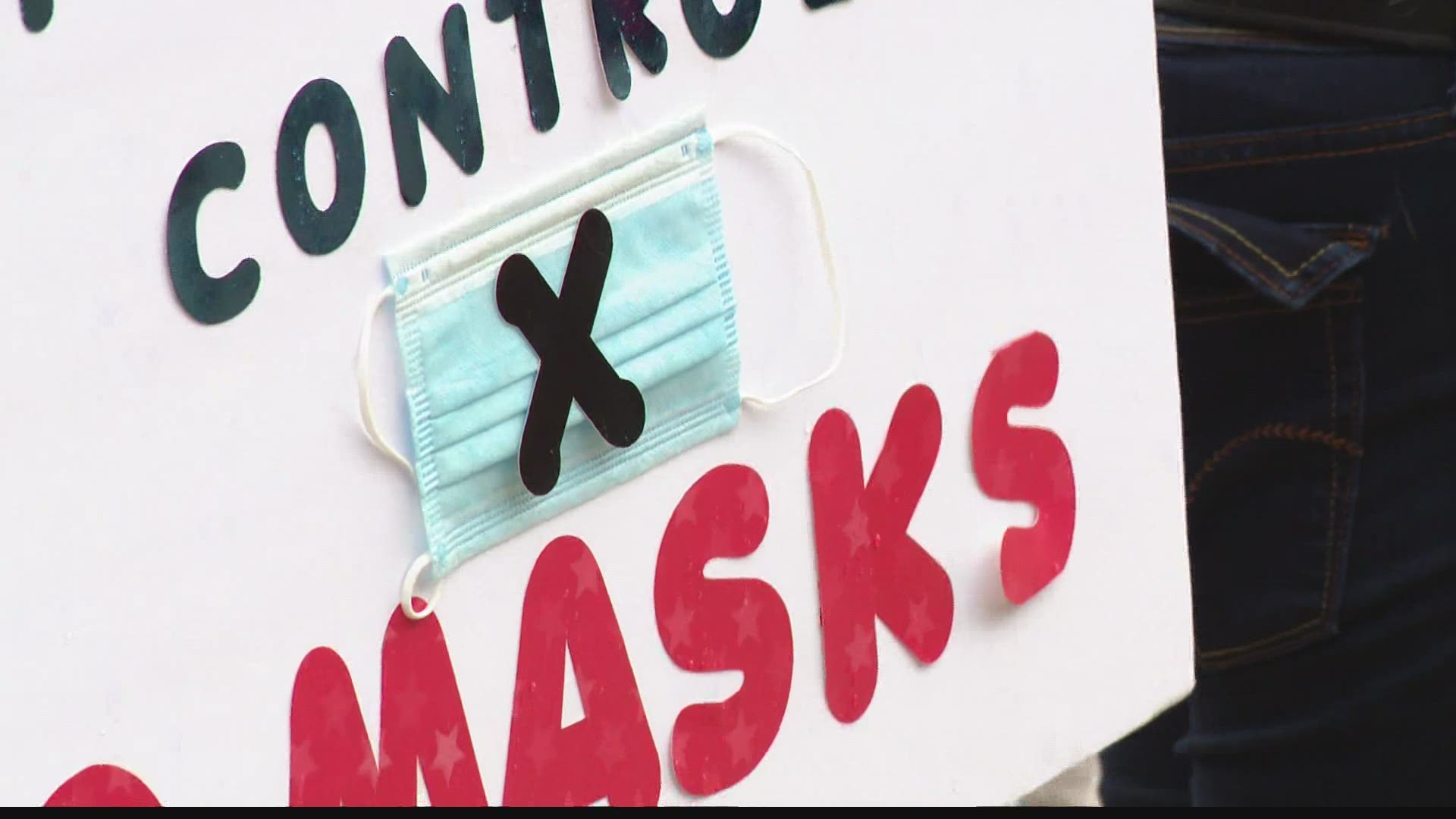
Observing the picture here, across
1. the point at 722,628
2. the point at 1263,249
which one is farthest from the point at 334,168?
the point at 1263,249

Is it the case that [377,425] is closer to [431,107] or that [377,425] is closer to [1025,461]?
[431,107]

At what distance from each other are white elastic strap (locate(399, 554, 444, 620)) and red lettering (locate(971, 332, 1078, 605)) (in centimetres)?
30

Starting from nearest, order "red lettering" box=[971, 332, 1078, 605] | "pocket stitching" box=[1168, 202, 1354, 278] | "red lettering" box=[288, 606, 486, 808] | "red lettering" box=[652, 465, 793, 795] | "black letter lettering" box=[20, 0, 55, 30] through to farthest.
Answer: "black letter lettering" box=[20, 0, 55, 30], "red lettering" box=[288, 606, 486, 808], "red lettering" box=[652, 465, 793, 795], "red lettering" box=[971, 332, 1078, 605], "pocket stitching" box=[1168, 202, 1354, 278]

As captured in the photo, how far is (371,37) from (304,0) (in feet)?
0.09

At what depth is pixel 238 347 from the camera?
2.02ft

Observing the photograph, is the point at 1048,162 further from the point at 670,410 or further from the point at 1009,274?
the point at 670,410

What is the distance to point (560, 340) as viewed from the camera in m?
0.70

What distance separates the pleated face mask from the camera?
667 mm

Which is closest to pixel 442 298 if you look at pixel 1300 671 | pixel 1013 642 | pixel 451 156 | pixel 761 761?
pixel 451 156

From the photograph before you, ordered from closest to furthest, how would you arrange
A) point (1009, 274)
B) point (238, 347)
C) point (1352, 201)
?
point (238, 347) < point (1009, 274) < point (1352, 201)

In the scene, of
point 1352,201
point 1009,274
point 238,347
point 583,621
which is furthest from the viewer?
point 1352,201

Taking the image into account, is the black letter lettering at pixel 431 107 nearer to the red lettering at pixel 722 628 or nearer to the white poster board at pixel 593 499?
the white poster board at pixel 593 499

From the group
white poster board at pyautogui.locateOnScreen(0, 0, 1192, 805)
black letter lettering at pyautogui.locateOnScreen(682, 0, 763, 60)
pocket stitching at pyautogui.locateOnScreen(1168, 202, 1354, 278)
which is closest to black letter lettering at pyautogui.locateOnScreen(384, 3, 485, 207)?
white poster board at pyautogui.locateOnScreen(0, 0, 1192, 805)

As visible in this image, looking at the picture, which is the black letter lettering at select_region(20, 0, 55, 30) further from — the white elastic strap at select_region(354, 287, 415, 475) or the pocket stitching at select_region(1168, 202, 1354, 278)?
the pocket stitching at select_region(1168, 202, 1354, 278)
